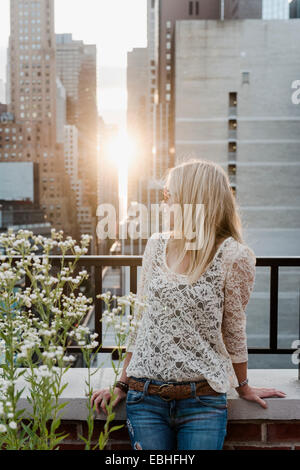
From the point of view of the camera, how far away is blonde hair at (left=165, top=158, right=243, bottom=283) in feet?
3.87

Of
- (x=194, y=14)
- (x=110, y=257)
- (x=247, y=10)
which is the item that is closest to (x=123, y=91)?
(x=110, y=257)

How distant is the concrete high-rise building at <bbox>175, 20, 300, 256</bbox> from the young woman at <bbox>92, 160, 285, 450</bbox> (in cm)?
2026

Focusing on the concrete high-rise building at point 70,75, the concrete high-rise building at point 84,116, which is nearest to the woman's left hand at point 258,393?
the concrete high-rise building at point 84,116

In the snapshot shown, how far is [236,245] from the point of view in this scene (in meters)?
1.18

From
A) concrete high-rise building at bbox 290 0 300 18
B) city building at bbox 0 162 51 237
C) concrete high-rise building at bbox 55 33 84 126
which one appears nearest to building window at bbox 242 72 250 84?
city building at bbox 0 162 51 237

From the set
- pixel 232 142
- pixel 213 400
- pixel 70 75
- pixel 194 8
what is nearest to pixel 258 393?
pixel 213 400

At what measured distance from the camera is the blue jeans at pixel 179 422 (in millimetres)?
1095

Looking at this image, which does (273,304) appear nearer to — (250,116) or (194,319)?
(194,319)

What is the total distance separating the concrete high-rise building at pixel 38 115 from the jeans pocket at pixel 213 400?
31164 millimetres

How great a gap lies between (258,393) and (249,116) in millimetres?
21787

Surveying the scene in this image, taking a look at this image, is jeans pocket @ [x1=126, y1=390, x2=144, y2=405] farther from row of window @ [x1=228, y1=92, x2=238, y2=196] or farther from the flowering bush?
row of window @ [x1=228, y1=92, x2=238, y2=196]

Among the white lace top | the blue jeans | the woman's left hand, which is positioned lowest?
the woman's left hand
